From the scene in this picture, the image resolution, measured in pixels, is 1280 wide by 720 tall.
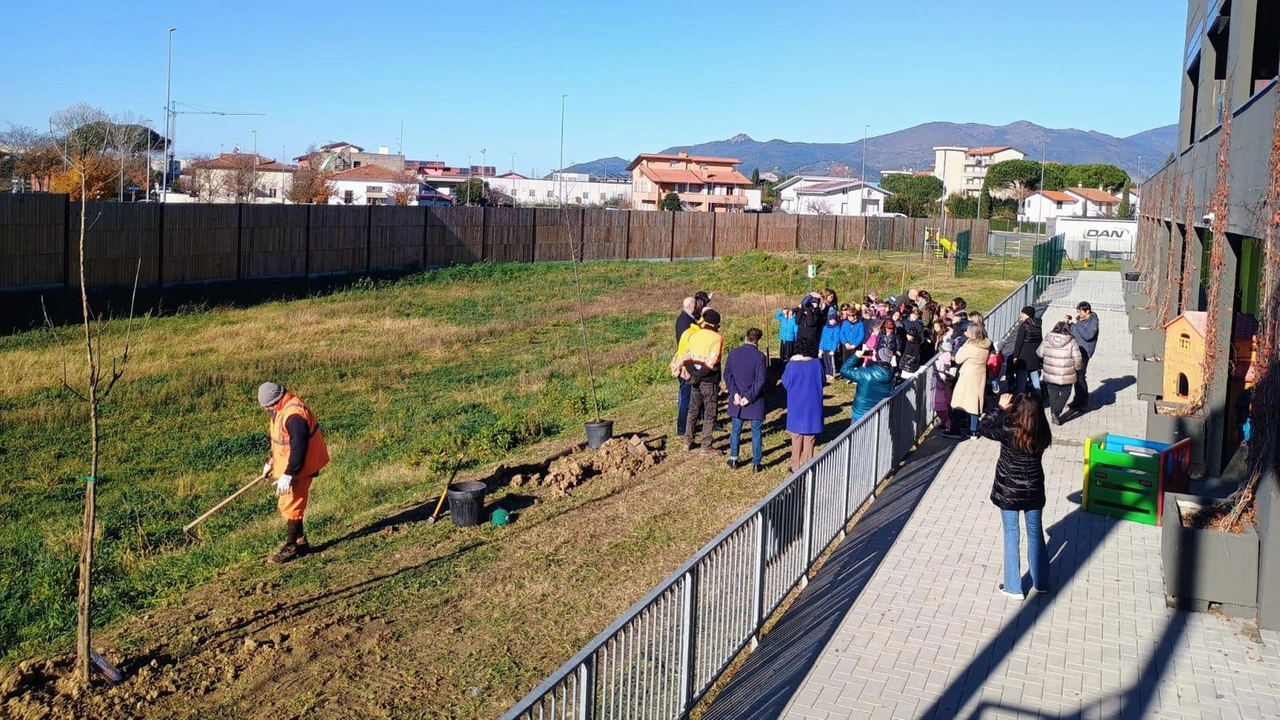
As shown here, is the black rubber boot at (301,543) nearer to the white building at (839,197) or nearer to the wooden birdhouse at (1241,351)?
the wooden birdhouse at (1241,351)

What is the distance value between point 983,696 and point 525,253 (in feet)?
142

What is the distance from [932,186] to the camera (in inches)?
5822

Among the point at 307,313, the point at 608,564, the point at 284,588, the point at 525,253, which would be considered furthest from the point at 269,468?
the point at 525,253

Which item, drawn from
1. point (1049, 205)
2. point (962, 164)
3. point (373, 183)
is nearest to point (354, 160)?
point (373, 183)

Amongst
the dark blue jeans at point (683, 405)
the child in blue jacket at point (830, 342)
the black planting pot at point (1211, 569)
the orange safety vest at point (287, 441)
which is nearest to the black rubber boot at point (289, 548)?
the orange safety vest at point (287, 441)

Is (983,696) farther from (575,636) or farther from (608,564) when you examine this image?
(608,564)

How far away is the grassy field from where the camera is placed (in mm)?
8688

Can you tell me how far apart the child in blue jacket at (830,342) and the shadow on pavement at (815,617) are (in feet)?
20.7

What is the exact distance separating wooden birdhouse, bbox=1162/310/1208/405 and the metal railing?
4651 millimetres

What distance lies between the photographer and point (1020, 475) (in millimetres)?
8273

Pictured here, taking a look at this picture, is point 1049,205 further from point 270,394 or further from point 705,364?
point 270,394

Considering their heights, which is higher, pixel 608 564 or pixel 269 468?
pixel 269 468

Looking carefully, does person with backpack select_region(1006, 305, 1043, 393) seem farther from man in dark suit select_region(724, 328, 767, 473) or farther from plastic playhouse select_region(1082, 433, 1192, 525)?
man in dark suit select_region(724, 328, 767, 473)

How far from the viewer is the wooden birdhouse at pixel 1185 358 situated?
1312cm
